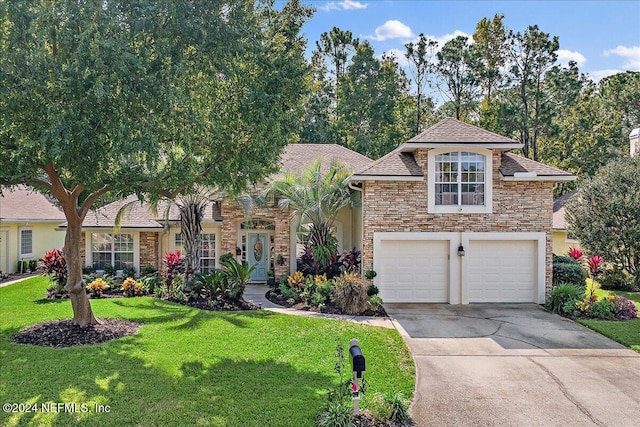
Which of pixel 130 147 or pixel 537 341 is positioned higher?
pixel 130 147

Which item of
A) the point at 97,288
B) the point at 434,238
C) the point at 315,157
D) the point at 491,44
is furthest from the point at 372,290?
the point at 491,44

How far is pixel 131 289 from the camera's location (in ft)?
48.0

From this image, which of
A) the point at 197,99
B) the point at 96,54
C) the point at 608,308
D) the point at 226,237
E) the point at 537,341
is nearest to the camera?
the point at 96,54

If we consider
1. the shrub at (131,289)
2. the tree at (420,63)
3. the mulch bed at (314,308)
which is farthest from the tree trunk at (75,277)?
the tree at (420,63)

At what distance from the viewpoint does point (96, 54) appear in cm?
691

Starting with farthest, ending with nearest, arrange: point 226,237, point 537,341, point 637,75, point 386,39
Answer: point 386,39 → point 637,75 → point 226,237 → point 537,341

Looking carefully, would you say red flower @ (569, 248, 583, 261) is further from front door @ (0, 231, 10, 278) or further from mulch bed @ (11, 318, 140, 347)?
front door @ (0, 231, 10, 278)

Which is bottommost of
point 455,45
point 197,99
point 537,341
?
point 537,341

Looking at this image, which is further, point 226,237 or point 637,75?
point 637,75

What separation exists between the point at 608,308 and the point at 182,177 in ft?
37.9

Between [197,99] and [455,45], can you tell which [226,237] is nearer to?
[197,99]

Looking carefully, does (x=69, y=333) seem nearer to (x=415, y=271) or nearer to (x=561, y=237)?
(x=415, y=271)

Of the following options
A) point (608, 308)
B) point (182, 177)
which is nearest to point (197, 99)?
point (182, 177)

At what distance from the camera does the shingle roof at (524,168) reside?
13310 mm
